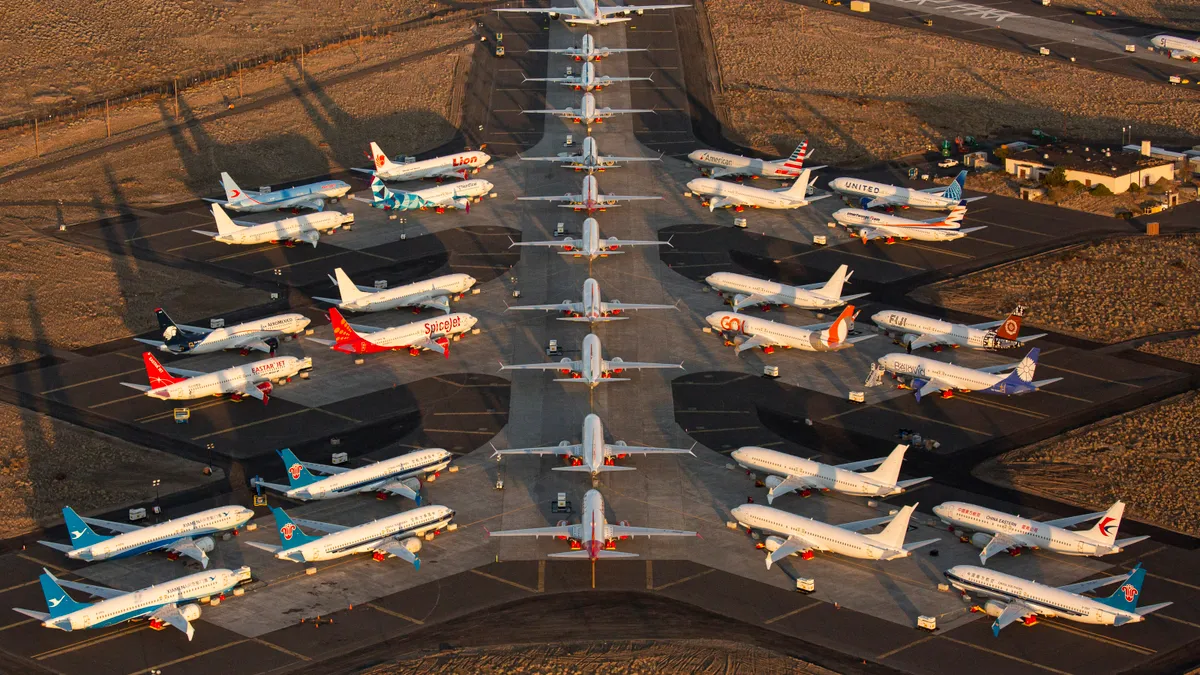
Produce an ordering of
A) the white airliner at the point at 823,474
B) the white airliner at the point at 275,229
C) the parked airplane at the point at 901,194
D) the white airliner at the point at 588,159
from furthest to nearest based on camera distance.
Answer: the white airliner at the point at 588,159 → the parked airplane at the point at 901,194 → the white airliner at the point at 275,229 → the white airliner at the point at 823,474

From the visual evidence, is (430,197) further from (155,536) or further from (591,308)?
(155,536)

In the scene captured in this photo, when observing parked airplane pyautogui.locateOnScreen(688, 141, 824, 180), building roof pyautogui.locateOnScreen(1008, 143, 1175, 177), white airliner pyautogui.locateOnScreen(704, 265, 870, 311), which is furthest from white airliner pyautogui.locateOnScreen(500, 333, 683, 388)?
→ building roof pyautogui.locateOnScreen(1008, 143, 1175, 177)

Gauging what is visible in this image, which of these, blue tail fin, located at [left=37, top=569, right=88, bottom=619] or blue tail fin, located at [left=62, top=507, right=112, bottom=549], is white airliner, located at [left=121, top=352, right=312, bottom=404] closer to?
blue tail fin, located at [left=62, top=507, right=112, bottom=549]

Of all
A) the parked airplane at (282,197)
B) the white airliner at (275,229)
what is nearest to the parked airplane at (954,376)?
the white airliner at (275,229)

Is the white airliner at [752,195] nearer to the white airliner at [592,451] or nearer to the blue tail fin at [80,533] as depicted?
the white airliner at [592,451]

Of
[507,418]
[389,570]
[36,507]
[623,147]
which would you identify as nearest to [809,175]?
[623,147]

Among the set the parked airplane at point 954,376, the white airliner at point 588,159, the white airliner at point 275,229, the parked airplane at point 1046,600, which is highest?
the white airliner at point 588,159

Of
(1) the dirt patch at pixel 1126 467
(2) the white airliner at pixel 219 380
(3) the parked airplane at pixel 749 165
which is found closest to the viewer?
(1) the dirt patch at pixel 1126 467
